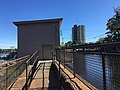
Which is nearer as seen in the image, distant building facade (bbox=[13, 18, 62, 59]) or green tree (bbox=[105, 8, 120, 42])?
distant building facade (bbox=[13, 18, 62, 59])

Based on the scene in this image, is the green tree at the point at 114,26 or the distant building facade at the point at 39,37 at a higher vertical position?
the green tree at the point at 114,26

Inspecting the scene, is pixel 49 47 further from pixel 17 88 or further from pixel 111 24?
pixel 111 24

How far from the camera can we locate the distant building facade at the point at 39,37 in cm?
2327

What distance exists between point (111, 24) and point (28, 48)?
3485cm

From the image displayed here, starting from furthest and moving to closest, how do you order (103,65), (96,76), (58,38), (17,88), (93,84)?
(58,38) → (17,88) → (93,84) → (96,76) → (103,65)

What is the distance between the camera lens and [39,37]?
23.5 m

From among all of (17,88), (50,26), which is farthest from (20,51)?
(17,88)

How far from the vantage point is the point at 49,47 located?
23797 millimetres

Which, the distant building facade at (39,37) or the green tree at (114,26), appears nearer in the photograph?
the distant building facade at (39,37)

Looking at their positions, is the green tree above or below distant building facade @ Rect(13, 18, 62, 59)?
above

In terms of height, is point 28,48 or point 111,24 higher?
point 111,24

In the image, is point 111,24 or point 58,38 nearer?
point 58,38

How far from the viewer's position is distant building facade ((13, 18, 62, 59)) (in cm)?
2327

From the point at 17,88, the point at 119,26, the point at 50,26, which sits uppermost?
the point at 119,26
